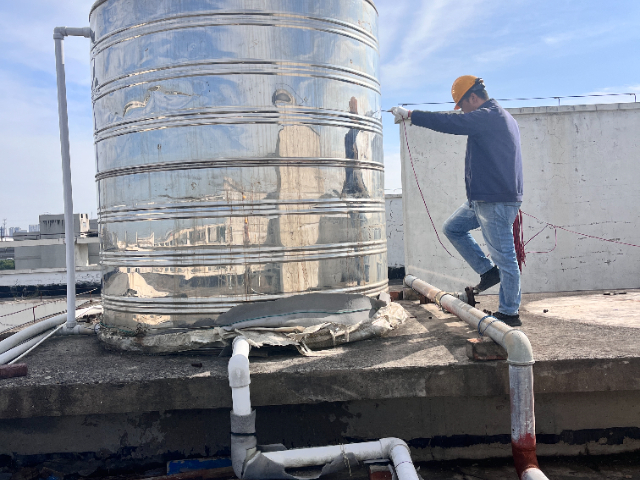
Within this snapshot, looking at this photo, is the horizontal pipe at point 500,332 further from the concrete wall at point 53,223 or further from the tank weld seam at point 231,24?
the concrete wall at point 53,223

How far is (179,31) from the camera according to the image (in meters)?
3.62

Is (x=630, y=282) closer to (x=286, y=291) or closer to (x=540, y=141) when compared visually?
(x=540, y=141)

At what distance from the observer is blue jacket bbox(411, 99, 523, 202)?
12.5 feet

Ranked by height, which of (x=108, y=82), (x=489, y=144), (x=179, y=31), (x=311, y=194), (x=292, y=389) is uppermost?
(x=179, y=31)

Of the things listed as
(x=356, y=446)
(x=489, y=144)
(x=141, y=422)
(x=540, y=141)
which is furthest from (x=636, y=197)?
(x=141, y=422)

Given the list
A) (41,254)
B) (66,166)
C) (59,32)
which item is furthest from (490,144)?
(41,254)

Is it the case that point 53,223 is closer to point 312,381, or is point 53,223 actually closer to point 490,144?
point 490,144

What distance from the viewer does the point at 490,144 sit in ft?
12.6

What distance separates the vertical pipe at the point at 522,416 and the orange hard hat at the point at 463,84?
7.34ft

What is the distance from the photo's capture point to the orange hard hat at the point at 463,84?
13.2 feet

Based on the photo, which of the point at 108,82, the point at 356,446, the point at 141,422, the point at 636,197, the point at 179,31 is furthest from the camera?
the point at 636,197

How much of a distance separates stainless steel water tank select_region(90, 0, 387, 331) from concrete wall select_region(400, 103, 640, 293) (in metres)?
5.82

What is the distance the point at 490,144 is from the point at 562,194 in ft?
20.4

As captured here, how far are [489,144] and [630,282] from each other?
6941mm
